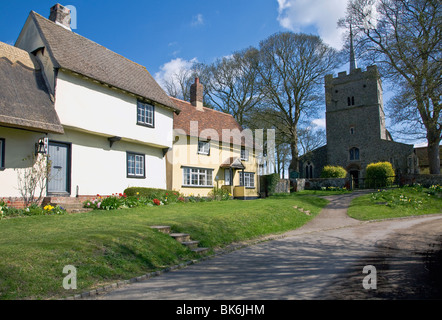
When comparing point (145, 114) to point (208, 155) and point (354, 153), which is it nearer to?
point (208, 155)

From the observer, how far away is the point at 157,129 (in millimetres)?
20109

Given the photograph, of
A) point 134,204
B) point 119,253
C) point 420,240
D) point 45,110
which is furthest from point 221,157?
point 119,253

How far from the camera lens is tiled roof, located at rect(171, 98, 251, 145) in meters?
24.3

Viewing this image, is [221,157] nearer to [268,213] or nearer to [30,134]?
[268,213]

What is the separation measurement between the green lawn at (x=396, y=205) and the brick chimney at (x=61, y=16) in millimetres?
18815

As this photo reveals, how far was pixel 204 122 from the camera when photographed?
87.9 feet

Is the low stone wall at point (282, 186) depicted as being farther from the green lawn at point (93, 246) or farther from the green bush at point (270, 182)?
the green lawn at point (93, 246)

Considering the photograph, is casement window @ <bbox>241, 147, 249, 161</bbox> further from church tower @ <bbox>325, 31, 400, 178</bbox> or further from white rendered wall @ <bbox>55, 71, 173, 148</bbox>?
church tower @ <bbox>325, 31, 400, 178</bbox>

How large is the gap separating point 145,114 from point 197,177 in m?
6.77

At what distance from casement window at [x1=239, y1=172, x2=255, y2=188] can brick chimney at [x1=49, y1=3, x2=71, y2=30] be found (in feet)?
55.6

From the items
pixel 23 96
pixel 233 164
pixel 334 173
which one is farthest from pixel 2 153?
pixel 334 173

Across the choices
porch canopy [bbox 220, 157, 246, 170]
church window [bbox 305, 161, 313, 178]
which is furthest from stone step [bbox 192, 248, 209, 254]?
church window [bbox 305, 161, 313, 178]

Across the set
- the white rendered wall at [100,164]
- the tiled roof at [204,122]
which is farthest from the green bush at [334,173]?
the white rendered wall at [100,164]
